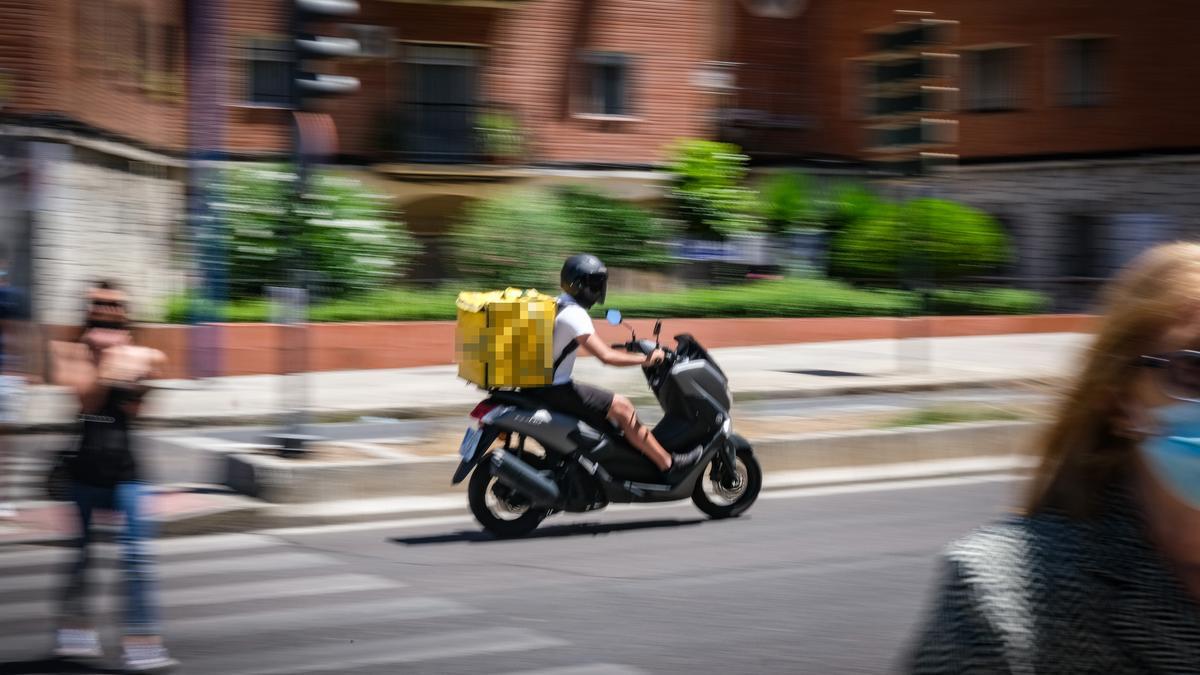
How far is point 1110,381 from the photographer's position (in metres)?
1.66

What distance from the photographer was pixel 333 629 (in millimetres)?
6676

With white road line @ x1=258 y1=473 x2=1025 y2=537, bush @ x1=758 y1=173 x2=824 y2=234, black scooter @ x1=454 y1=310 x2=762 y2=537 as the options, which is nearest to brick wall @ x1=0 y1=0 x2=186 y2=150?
bush @ x1=758 y1=173 x2=824 y2=234

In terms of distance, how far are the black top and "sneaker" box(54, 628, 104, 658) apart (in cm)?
62

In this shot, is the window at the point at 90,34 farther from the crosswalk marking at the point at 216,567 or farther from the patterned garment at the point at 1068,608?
the patterned garment at the point at 1068,608

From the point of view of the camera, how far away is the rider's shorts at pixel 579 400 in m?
9.02

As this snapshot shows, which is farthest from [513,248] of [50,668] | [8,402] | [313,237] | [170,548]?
[50,668]

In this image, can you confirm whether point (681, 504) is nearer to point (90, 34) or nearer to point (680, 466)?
point (680, 466)

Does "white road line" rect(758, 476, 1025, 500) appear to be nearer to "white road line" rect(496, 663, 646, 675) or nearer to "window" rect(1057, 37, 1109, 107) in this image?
"white road line" rect(496, 663, 646, 675)

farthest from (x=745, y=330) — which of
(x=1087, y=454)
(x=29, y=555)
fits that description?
(x=1087, y=454)

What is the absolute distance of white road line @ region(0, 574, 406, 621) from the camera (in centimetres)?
714

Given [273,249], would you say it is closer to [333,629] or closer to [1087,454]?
[333,629]

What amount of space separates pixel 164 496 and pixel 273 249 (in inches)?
470

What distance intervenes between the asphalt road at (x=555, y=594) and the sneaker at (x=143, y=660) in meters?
0.11

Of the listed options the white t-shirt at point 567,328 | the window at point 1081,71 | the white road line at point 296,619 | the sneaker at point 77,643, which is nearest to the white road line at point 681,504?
the white t-shirt at point 567,328
